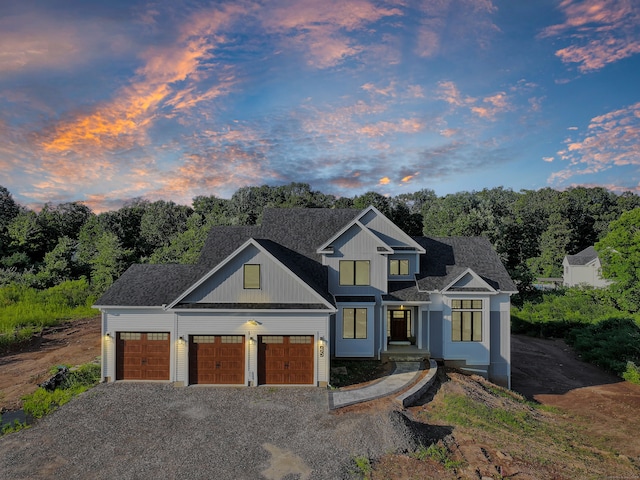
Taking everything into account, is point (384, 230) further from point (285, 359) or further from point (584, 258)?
point (584, 258)

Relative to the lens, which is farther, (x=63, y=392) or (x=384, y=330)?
(x=384, y=330)

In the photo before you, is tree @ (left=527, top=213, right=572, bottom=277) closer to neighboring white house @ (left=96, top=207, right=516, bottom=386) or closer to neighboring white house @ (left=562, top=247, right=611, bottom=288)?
neighboring white house @ (left=562, top=247, right=611, bottom=288)

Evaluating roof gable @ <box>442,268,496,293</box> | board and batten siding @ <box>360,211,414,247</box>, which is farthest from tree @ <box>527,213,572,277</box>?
board and batten siding @ <box>360,211,414,247</box>

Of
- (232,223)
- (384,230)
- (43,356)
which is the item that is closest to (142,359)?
(43,356)

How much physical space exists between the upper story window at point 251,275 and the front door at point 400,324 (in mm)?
8232

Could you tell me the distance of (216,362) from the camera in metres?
16.3

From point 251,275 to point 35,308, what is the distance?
23309mm

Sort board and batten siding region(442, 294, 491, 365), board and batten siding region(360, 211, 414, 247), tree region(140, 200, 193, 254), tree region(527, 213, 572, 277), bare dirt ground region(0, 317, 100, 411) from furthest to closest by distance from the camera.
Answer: tree region(527, 213, 572, 277)
tree region(140, 200, 193, 254)
board and batten siding region(360, 211, 414, 247)
board and batten siding region(442, 294, 491, 365)
bare dirt ground region(0, 317, 100, 411)

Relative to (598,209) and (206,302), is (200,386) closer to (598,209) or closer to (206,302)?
(206,302)

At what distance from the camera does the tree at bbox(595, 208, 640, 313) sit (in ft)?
102

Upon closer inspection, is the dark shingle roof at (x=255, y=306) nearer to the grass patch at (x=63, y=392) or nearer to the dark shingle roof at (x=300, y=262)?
the dark shingle roof at (x=300, y=262)

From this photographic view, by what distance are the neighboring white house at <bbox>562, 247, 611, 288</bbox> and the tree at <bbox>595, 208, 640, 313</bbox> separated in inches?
859

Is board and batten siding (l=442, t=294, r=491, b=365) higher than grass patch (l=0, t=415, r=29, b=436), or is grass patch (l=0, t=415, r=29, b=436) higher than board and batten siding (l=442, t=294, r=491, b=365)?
board and batten siding (l=442, t=294, r=491, b=365)

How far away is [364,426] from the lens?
1212 centimetres
